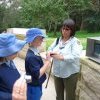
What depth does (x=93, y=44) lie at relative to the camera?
4.98 m

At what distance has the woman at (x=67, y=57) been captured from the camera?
186 inches

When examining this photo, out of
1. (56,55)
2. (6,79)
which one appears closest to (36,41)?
(56,55)

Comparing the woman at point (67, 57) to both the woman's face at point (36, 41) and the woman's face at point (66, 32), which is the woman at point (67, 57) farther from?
the woman's face at point (36, 41)

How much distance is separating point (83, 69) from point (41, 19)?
75.9ft

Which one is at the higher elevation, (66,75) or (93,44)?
(93,44)

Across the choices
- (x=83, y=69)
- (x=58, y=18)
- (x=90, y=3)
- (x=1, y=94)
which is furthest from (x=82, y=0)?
(x=1, y=94)

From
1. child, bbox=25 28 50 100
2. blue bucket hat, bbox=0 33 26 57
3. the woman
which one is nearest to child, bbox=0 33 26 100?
blue bucket hat, bbox=0 33 26 57

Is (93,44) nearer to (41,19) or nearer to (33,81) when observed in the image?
(33,81)

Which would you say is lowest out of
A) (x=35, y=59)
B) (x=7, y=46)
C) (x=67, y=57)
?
(x=67, y=57)

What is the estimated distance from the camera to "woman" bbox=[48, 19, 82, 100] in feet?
15.5

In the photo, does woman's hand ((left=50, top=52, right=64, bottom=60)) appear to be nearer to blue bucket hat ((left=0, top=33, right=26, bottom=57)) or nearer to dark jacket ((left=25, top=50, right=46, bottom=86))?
dark jacket ((left=25, top=50, right=46, bottom=86))

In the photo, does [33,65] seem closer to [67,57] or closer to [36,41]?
[36,41]

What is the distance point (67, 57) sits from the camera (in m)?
4.71

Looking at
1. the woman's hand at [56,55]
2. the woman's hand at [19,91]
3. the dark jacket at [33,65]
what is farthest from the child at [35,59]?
the woman's hand at [19,91]
